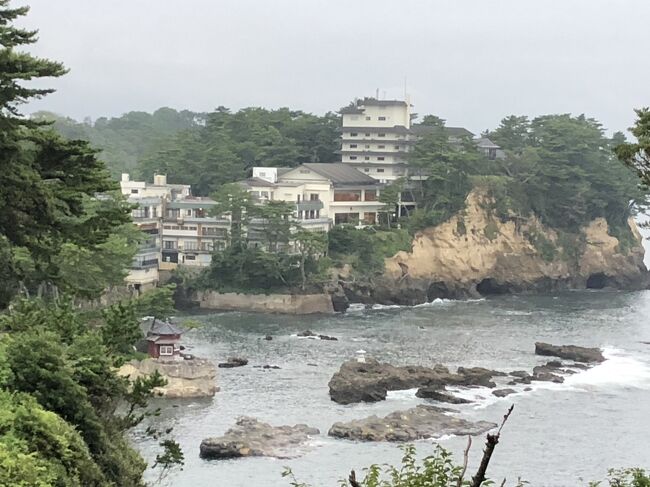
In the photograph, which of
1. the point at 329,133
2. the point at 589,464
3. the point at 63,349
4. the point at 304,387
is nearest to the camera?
the point at 63,349

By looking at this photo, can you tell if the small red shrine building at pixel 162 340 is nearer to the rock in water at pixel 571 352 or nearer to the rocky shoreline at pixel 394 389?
the rocky shoreline at pixel 394 389

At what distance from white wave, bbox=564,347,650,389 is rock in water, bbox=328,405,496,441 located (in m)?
7.25

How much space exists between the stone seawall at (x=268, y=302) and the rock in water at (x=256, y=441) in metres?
22.7

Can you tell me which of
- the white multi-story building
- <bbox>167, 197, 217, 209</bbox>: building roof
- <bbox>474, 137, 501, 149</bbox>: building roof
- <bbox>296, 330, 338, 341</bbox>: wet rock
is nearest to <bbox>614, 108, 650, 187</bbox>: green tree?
<bbox>296, 330, 338, 341</bbox>: wet rock

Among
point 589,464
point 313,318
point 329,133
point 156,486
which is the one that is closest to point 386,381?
point 589,464

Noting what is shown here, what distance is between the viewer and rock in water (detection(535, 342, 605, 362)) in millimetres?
38250

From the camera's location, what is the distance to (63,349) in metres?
13.1

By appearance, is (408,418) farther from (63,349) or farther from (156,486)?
(63,349)

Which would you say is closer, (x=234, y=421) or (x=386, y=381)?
(x=234, y=421)

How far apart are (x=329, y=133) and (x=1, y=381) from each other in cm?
5431

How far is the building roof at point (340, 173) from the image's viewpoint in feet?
189

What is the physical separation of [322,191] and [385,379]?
24903mm

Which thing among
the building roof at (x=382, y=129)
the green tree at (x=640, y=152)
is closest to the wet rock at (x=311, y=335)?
the building roof at (x=382, y=129)

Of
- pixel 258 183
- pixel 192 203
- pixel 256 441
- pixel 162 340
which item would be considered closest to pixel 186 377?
pixel 162 340
